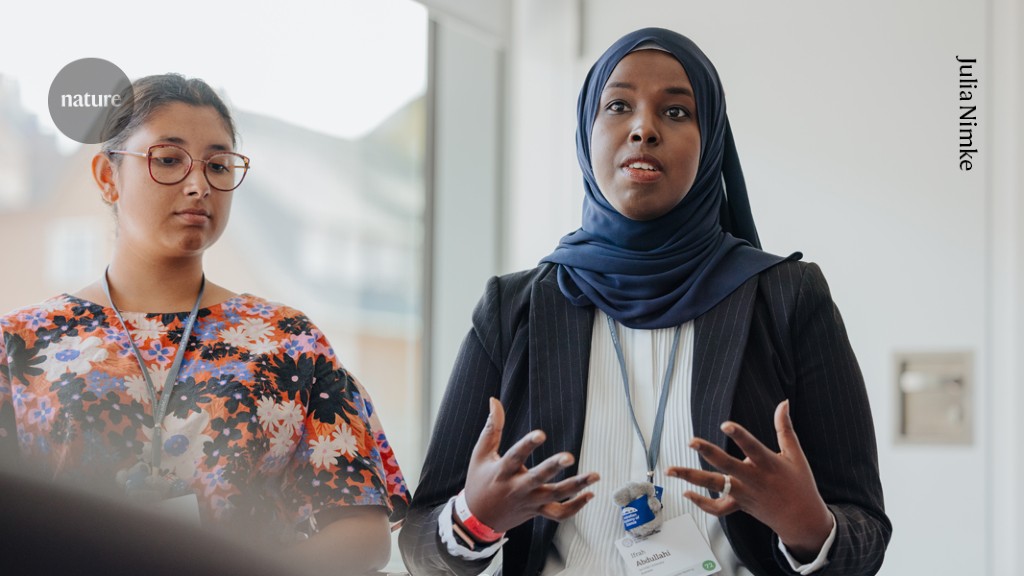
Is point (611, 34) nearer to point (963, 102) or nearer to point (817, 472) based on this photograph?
point (963, 102)

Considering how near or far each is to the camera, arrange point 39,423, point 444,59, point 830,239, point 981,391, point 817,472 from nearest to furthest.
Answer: point 39,423 < point 817,472 < point 981,391 < point 830,239 < point 444,59

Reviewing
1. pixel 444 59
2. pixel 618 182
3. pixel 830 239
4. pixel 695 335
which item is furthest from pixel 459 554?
pixel 444 59

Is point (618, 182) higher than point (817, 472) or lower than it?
higher

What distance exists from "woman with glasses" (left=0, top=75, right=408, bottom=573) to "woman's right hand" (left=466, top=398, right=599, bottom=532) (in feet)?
0.85

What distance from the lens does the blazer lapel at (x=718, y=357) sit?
1325 millimetres

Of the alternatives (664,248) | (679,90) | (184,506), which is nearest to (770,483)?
(664,248)

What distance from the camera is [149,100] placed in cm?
130

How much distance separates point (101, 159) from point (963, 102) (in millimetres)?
1615

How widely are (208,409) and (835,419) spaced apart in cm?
77

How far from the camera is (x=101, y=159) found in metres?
1.31

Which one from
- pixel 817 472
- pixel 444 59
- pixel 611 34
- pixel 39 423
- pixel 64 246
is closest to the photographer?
pixel 39 423

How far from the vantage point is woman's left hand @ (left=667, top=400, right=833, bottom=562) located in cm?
108

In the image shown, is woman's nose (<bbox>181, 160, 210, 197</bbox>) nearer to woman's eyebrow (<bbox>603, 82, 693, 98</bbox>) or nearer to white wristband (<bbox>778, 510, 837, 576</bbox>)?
woman's eyebrow (<bbox>603, 82, 693, 98</bbox>)

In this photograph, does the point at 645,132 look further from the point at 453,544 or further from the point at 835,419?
the point at 453,544
